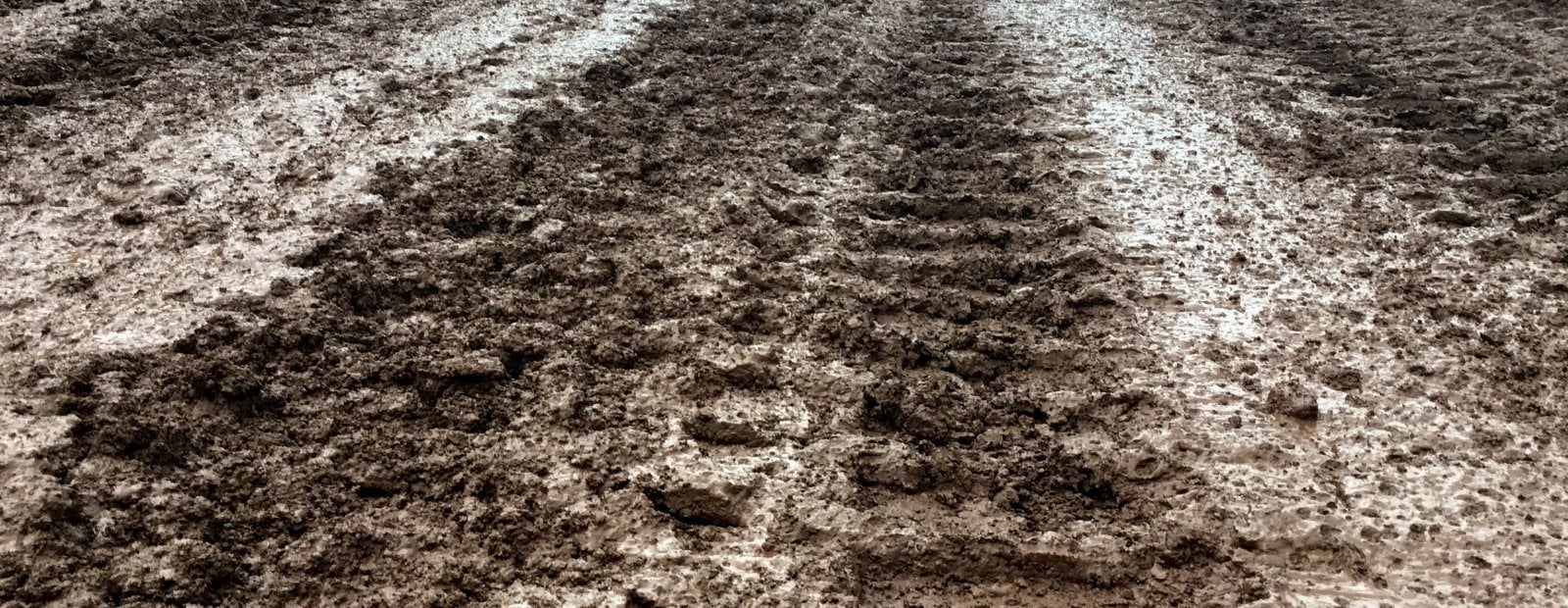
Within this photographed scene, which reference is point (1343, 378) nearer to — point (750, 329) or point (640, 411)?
point (750, 329)

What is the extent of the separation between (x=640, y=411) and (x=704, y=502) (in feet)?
0.99

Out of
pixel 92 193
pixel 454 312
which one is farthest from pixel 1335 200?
pixel 92 193

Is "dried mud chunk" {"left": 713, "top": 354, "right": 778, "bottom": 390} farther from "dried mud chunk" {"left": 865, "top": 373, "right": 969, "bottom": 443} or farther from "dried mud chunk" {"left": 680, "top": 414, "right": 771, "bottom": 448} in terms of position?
"dried mud chunk" {"left": 865, "top": 373, "right": 969, "bottom": 443}

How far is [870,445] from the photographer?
1993mm

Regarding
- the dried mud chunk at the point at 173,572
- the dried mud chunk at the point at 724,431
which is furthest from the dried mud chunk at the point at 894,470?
the dried mud chunk at the point at 173,572

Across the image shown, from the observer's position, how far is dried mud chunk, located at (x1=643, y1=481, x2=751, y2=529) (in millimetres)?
1810

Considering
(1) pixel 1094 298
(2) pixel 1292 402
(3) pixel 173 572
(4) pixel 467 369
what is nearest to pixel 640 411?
(4) pixel 467 369

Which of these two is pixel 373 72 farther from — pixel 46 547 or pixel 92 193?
pixel 46 547

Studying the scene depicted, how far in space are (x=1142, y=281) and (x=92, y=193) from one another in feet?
9.94

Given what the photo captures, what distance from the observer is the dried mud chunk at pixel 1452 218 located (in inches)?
109

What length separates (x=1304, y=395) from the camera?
210cm

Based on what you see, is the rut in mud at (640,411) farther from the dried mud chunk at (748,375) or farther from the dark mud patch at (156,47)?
the dark mud patch at (156,47)

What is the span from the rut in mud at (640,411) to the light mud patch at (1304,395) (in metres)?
0.14

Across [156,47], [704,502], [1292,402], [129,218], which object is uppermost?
[156,47]
